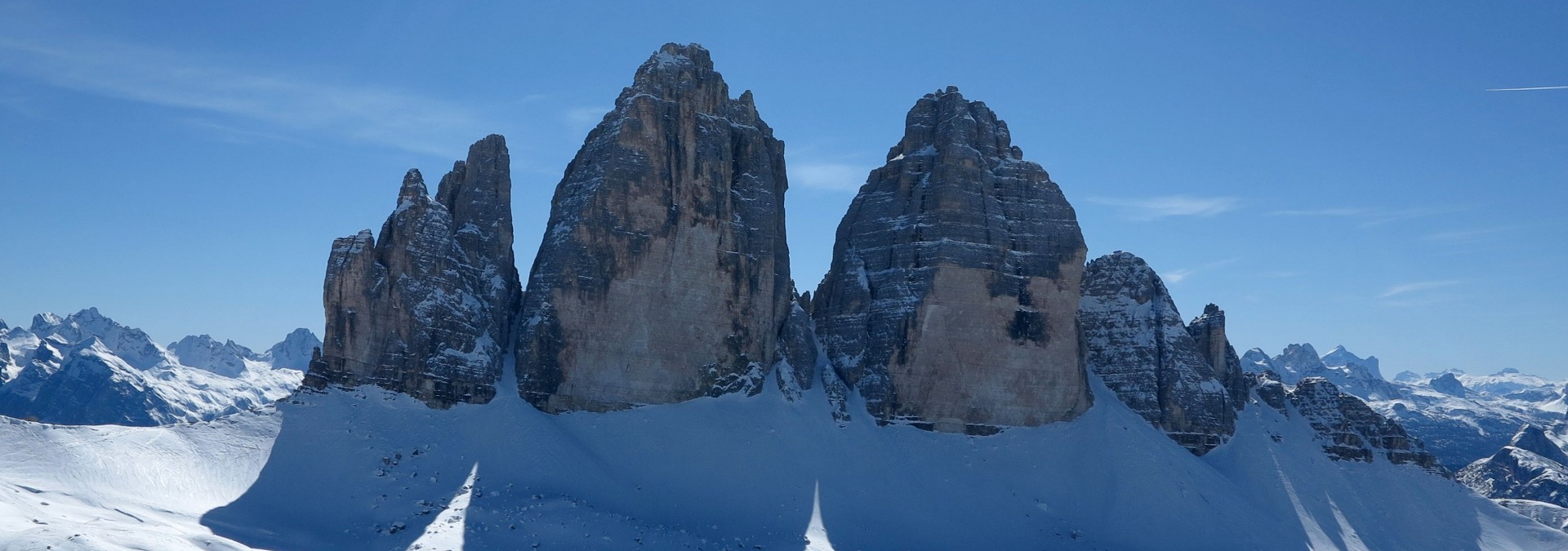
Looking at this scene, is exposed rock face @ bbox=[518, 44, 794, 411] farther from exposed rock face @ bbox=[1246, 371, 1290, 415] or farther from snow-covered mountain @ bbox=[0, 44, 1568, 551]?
exposed rock face @ bbox=[1246, 371, 1290, 415]

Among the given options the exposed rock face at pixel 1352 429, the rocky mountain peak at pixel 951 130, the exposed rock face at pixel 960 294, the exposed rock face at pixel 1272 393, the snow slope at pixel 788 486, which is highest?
the rocky mountain peak at pixel 951 130

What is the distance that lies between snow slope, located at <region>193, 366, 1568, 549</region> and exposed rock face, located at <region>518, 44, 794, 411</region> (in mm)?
2805

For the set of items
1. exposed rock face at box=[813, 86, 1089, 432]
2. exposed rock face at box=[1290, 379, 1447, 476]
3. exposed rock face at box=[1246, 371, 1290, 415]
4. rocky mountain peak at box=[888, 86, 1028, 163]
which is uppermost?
rocky mountain peak at box=[888, 86, 1028, 163]

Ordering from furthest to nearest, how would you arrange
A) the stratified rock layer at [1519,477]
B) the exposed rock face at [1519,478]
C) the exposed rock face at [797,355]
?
the stratified rock layer at [1519,477] → the exposed rock face at [1519,478] → the exposed rock face at [797,355]

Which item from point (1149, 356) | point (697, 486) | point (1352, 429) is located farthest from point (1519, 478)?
point (697, 486)

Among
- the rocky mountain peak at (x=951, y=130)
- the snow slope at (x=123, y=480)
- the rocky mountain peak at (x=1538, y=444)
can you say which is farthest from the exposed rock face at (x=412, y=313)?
the rocky mountain peak at (x=1538, y=444)

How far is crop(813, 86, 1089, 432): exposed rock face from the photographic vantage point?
9481cm

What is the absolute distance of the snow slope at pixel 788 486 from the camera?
69.4m

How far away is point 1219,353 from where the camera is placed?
4326 inches

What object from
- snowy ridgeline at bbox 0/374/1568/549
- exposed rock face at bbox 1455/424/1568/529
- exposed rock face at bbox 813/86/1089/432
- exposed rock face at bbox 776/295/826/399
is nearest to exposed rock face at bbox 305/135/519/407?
snowy ridgeline at bbox 0/374/1568/549

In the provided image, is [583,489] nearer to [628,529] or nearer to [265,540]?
[628,529]

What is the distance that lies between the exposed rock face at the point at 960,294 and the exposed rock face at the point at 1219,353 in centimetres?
1780

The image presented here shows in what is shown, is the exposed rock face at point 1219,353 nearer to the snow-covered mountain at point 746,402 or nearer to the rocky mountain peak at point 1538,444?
the snow-covered mountain at point 746,402

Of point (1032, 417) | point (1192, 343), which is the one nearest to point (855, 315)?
point (1032, 417)
